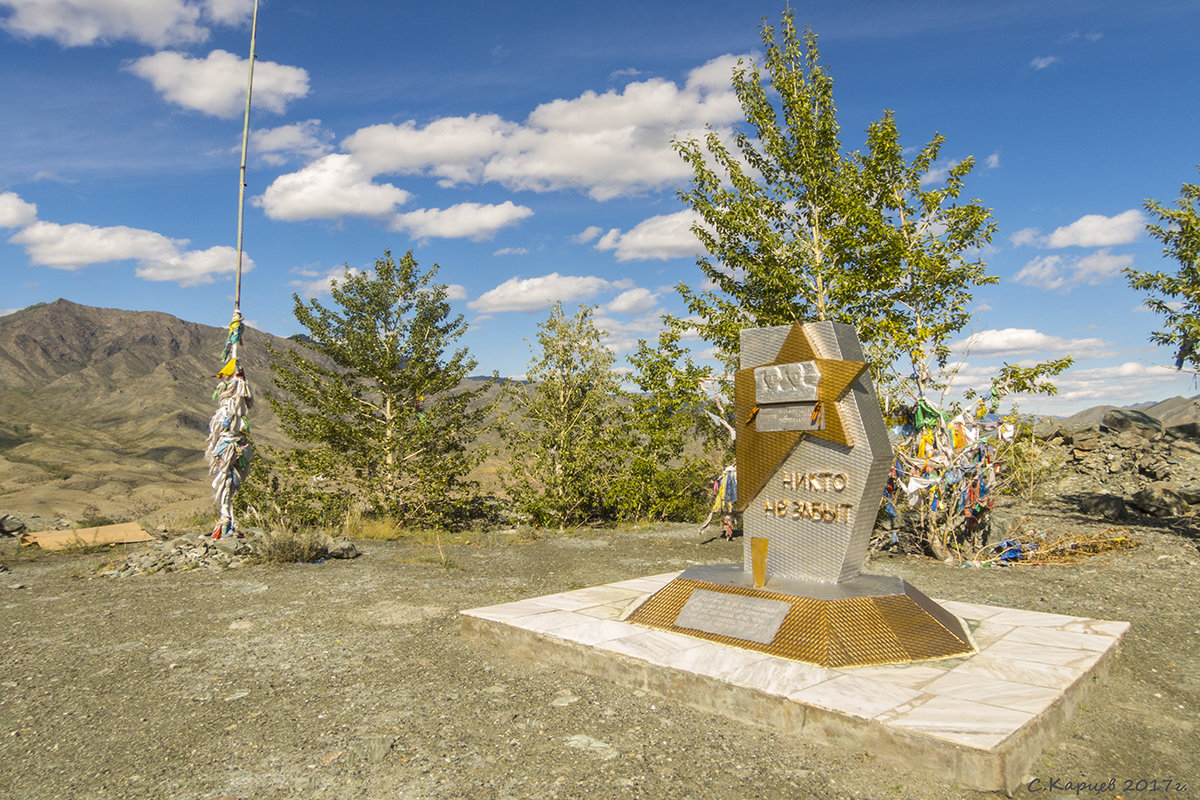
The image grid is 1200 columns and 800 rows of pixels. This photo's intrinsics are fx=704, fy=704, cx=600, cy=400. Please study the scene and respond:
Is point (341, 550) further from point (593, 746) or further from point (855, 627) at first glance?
point (855, 627)

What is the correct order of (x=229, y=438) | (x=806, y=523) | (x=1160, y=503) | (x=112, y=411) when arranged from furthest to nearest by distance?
(x=112, y=411) → (x=1160, y=503) → (x=229, y=438) → (x=806, y=523)

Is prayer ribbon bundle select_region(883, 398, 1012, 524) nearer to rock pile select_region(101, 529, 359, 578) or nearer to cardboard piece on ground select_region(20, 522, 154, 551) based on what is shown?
rock pile select_region(101, 529, 359, 578)

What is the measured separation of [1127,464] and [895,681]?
17108mm

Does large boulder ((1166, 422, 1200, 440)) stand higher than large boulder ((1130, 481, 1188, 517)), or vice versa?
large boulder ((1166, 422, 1200, 440))

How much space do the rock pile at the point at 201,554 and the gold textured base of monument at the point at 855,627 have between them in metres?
5.84

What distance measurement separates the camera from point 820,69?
10375mm

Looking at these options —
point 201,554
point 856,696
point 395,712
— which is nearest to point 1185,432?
point 856,696

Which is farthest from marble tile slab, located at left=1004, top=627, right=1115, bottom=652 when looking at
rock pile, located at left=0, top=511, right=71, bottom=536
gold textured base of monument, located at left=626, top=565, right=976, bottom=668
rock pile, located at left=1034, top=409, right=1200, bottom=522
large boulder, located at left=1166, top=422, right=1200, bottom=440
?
large boulder, located at left=1166, top=422, right=1200, bottom=440

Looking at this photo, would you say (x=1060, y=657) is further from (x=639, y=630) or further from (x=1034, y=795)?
(x=639, y=630)

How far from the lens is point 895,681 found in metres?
4.00

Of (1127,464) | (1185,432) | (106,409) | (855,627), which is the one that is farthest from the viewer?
(106,409)

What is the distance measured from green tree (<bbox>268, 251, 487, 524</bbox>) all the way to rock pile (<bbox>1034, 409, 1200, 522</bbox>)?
1077 cm

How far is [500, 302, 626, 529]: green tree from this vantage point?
13219 millimetres

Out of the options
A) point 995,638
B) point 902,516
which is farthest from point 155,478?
point 995,638
